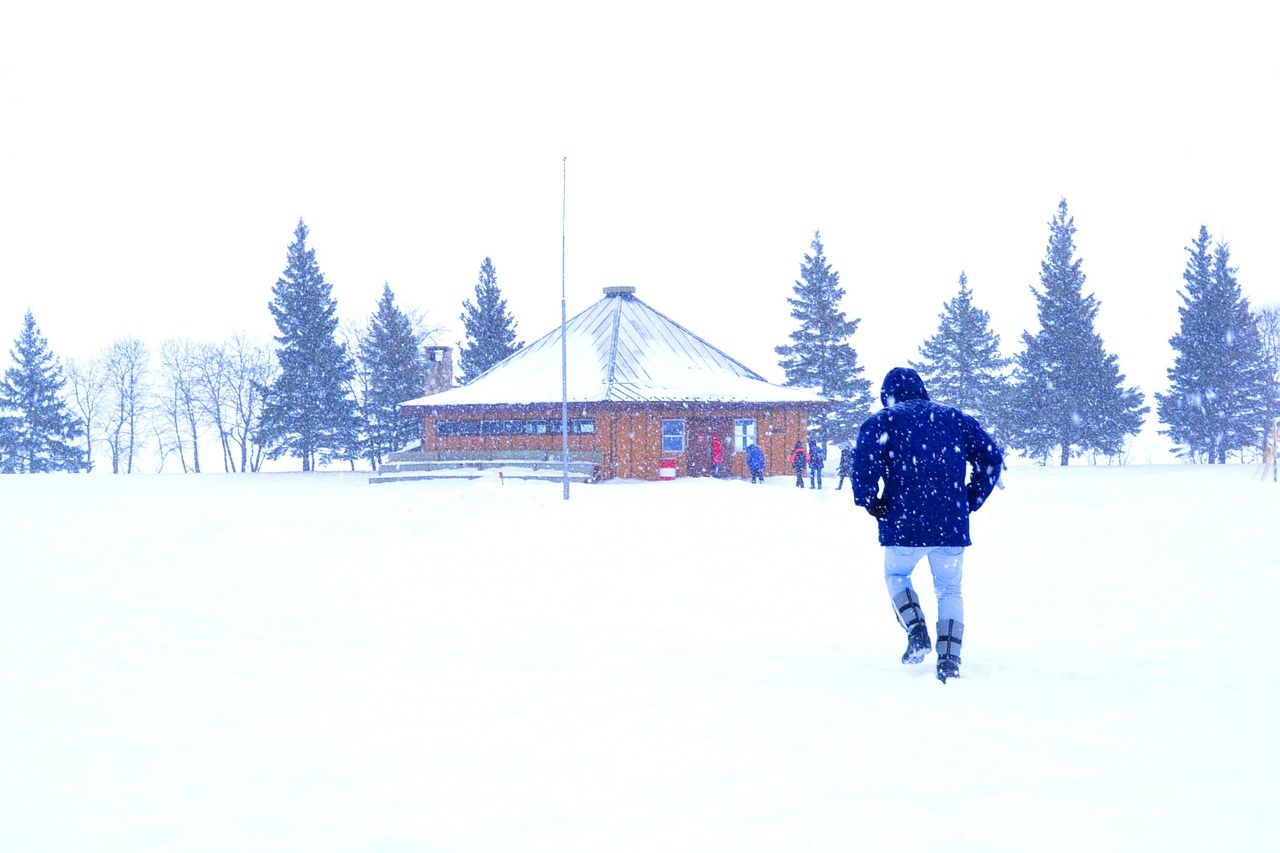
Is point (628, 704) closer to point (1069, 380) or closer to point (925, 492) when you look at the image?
point (925, 492)

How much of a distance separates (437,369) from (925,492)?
34.8m

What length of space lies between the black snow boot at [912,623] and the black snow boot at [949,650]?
247mm

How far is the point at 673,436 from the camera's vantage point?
29.7 meters

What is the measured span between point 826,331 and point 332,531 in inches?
1254

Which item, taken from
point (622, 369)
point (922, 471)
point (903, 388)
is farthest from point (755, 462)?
point (922, 471)

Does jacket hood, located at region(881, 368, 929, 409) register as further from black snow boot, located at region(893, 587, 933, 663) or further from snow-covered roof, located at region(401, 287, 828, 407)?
snow-covered roof, located at region(401, 287, 828, 407)

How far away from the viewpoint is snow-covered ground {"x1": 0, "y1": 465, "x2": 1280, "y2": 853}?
3332 millimetres

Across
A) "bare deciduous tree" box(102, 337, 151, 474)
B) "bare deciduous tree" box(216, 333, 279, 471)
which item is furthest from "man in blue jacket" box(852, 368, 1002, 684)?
"bare deciduous tree" box(102, 337, 151, 474)

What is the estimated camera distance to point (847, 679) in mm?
5250

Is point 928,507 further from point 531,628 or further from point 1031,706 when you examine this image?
point 531,628

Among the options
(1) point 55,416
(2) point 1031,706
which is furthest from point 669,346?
(1) point 55,416

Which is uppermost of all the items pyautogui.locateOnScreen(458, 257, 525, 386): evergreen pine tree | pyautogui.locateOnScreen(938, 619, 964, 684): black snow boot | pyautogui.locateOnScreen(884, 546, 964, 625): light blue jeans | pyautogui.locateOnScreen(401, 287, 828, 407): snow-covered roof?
pyautogui.locateOnScreen(458, 257, 525, 386): evergreen pine tree

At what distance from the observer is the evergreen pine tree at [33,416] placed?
46.9 meters

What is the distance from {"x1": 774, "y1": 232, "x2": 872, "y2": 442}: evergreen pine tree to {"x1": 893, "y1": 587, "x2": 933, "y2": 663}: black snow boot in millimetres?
36072
